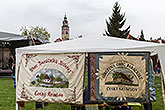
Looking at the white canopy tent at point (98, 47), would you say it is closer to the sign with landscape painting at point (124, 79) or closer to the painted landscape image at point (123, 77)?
the sign with landscape painting at point (124, 79)

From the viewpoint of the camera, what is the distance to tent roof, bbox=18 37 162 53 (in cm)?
366

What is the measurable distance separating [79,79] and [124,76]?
0.85 metres

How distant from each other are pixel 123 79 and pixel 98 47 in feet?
2.50

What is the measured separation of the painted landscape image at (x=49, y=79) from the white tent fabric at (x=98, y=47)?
421 millimetres

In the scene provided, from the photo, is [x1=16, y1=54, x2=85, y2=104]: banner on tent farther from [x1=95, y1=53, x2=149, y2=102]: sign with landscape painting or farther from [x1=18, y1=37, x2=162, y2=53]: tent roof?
[x1=95, y1=53, x2=149, y2=102]: sign with landscape painting

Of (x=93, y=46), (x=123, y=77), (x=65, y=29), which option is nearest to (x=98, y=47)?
(x=93, y=46)

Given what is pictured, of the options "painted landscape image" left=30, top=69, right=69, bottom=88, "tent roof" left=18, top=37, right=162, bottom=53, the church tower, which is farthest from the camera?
the church tower

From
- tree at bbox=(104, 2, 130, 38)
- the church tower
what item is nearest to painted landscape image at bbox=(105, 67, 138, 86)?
tree at bbox=(104, 2, 130, 38)

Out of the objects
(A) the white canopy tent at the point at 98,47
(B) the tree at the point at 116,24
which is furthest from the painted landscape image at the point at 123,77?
(B) the tree at the point at 116,24

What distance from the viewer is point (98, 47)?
3709 mm

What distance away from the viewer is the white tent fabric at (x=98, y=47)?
3.57m

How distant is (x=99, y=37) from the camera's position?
4.12 metres

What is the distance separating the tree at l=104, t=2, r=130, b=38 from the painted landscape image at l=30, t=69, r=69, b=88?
24.2 meters

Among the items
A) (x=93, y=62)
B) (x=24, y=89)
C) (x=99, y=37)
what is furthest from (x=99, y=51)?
(x=24, y=89)
